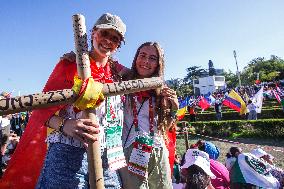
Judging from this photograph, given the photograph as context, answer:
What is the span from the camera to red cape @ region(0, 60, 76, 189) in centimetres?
198

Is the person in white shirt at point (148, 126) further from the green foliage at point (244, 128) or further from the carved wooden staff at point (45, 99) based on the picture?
the green foliage at point (244, 128)

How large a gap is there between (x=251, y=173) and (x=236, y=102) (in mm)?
15859

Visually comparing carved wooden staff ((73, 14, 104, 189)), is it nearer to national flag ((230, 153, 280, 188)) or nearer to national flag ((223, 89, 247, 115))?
national flag ((230, 153, 280, 188))

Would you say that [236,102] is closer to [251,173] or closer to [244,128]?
[244,128]

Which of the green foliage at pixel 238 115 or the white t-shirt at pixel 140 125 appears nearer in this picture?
the white t-shirt at pixel 140 125

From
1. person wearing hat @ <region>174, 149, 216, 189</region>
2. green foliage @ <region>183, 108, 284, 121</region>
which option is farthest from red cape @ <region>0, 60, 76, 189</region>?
green foliage @ <region>183, 108, 284, 121</region>

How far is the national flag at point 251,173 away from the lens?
356 cm

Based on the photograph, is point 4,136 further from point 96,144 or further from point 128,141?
point 96,144

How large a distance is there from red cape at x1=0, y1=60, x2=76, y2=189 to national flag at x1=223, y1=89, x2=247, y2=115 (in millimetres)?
17713

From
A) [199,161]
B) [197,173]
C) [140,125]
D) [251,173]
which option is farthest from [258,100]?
[140,125]

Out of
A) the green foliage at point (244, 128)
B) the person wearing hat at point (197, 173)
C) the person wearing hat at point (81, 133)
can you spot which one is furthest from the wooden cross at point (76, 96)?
the green foliage at point (244, 128)

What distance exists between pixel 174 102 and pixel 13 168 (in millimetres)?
1459

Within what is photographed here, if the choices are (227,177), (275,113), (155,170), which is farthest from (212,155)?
(275,113)

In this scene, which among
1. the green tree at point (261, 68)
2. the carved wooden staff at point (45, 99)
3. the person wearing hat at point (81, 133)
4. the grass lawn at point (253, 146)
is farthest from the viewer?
the green tree at point (261, 68)
